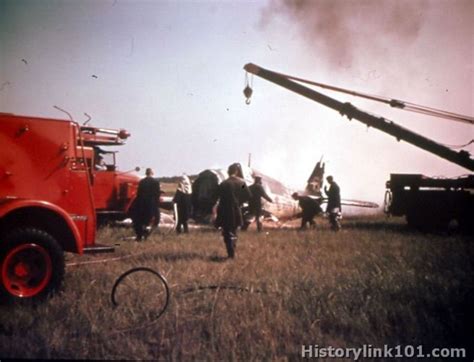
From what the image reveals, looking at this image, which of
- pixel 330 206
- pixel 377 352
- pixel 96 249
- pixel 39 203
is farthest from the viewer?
pixel 330 206

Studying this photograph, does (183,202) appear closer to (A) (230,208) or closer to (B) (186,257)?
(A) (230,208)

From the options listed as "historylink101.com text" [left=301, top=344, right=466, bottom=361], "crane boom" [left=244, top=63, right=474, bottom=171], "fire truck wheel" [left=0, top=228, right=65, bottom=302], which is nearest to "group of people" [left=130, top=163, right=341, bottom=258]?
"crane boom" [left=244, top=63, right=474, bottom=171]

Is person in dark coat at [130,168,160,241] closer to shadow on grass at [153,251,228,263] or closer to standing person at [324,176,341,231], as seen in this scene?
shadow on grass at [153,251,228,263]

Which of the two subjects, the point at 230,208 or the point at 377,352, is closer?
the point at 377,352

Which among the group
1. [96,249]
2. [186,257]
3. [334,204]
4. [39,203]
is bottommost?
[186,257]

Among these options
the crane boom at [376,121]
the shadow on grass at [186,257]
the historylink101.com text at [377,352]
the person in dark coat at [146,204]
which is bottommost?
A: the shadow on grass at [186,257]

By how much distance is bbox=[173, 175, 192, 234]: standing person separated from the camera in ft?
37.6

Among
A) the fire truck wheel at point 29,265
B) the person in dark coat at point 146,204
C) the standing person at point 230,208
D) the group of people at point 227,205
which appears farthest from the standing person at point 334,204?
the fire truck wheel at point 29,265

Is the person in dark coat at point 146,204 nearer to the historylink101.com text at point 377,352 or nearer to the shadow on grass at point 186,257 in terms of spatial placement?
the shadow on grass at point 186,257

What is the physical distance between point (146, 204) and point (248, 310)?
19.0ft

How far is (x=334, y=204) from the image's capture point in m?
12.3

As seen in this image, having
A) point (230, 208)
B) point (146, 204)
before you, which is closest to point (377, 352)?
point (230, 208)

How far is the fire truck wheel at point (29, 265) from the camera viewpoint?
412 cm

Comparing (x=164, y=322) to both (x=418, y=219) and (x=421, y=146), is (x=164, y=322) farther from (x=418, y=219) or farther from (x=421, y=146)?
(x=418, y=219)
